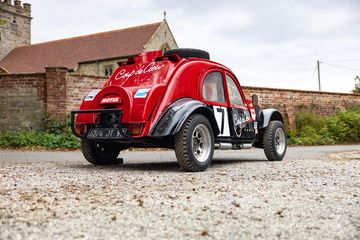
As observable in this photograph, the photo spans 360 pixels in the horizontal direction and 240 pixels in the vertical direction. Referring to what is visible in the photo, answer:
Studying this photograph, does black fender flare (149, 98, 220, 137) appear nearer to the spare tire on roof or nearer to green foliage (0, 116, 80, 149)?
the spare tire on roof

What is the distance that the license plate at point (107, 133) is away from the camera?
582cm

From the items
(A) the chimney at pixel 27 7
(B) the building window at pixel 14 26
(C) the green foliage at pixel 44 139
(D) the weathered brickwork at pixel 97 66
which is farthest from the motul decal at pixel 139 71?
(A) the chimney at pixel 27 7

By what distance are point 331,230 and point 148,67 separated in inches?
175

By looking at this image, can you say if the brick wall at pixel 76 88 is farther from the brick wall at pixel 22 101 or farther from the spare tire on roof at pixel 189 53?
the spare tire on roof at pixel 189 53

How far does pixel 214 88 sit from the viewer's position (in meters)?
6.98

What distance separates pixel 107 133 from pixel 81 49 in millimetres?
34470

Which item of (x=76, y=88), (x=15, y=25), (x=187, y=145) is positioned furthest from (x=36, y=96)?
(x=15, y=25)

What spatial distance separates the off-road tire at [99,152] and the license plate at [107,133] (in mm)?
830

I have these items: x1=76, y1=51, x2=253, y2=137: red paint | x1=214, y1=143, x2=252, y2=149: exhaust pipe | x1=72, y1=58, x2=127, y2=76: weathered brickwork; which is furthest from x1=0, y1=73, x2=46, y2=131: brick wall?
x1=72, y1=58, x2=127, y2=76: weathered brickwork

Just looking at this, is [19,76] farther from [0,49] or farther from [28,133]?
[0,49]

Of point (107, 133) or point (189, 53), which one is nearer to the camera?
point (107, 133)

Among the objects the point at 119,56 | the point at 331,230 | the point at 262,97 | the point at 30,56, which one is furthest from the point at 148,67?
the point at 30,56

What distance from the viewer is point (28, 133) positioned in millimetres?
14289

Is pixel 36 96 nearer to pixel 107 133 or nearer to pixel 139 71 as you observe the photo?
pixel 139 71
